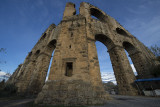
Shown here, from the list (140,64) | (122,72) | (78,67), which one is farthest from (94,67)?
(140,64)

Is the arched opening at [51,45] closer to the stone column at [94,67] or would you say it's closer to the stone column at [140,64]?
the stone column at [94,67]

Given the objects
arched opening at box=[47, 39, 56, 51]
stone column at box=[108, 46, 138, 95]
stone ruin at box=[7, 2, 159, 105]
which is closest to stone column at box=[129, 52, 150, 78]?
stone ruin at box=[7, 2, 159, 105]

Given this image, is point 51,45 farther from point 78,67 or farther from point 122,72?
point 122,72

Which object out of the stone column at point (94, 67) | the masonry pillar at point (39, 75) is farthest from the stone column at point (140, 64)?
the masonry pillar at point (39, 75)

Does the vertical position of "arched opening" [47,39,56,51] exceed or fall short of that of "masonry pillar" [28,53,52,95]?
it exceeds it

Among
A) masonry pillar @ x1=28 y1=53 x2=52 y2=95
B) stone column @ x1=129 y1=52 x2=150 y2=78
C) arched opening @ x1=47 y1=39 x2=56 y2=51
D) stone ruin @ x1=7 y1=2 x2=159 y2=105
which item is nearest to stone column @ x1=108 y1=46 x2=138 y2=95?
stone ruin @ x1=7 y1=2 x2=159 y2=105

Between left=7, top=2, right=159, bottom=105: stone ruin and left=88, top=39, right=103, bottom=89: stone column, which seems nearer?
left=7, top=2, right=159, bottom=105: stone ruin

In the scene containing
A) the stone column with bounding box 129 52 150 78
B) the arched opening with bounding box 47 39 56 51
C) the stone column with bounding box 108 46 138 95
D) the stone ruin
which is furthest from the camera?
the arched opening with bounding box 47 39 56 51

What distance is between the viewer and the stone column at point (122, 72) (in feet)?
26.2

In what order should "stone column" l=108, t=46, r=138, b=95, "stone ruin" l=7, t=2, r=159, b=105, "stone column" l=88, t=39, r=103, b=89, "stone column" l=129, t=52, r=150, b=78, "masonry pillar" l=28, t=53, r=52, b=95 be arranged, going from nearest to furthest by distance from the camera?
"stone ruin" l=7, t=2, r=159, b=105
"stone column" l=88, t=39, r=103, b=89
"stone column" l=108, t=46, r=138, b=95
"masonry pillar" l=28, t=53, r=52, b=95
"stone column" l=129, t=52, r=150, b=78

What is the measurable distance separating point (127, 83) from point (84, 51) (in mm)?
6434

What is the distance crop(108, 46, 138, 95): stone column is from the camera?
7.98 meters

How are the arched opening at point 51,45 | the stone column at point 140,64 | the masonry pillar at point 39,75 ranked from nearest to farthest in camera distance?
1. the masonry pillar at point 39,75
2. the stone column at point 140,64
3. the arched opening at point 51,45

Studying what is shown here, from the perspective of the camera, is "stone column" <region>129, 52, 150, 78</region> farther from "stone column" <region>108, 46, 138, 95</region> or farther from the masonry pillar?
the masonry pillar
